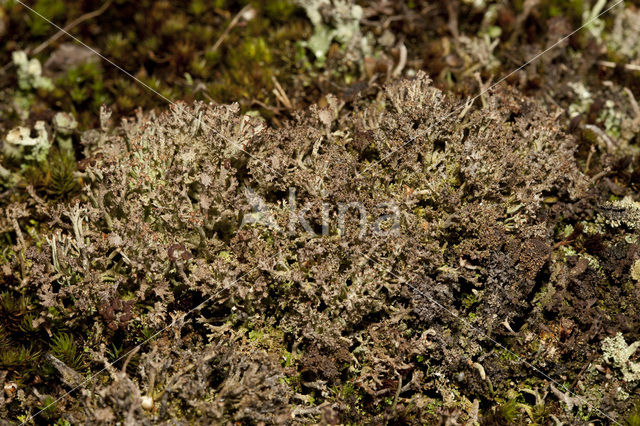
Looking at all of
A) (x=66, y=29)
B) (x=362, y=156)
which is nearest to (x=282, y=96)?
(x=362, y=156)

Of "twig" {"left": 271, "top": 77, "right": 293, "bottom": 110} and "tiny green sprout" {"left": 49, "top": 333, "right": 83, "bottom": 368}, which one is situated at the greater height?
"twig" {"left": 271, "top": 77, "right": 293, "bottom": 110}

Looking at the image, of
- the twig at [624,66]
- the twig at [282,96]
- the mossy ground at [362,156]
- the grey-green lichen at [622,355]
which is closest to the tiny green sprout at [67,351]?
the mossy ground at [362,156]

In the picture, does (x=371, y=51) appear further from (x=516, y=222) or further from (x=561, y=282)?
(x=561, y=282)

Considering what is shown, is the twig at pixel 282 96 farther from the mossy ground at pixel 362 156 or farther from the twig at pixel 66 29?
the twig at pixel 66 29

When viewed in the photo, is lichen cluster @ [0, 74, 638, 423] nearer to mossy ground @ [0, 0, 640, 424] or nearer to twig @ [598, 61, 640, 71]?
mossy ground @ [0, 0, 640, 424]

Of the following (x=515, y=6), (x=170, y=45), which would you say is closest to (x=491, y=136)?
(x=515, y=6)

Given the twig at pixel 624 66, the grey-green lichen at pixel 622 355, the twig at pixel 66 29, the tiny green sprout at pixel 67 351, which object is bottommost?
the tiny green sprout at pixel 67 351

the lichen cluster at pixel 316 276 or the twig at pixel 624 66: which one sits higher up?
the twig at pixel 624 66

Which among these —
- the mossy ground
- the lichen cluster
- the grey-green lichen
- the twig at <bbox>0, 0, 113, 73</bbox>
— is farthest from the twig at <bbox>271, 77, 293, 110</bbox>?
the grey-green lichen

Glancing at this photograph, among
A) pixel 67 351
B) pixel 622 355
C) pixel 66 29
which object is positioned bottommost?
pixel 67 351

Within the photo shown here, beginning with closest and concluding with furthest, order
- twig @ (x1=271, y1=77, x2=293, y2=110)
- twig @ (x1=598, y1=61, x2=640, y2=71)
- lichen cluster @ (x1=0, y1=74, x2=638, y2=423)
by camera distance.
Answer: lichen cluster @ (x1=0, y1=74, x2=638, y2=423), twig @ (x1=271, y1=77, x2=293, y2=110), twig @ (x1=598, y1=61, x2=640, y2=71)

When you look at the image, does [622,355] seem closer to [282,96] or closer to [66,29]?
[282,96]
